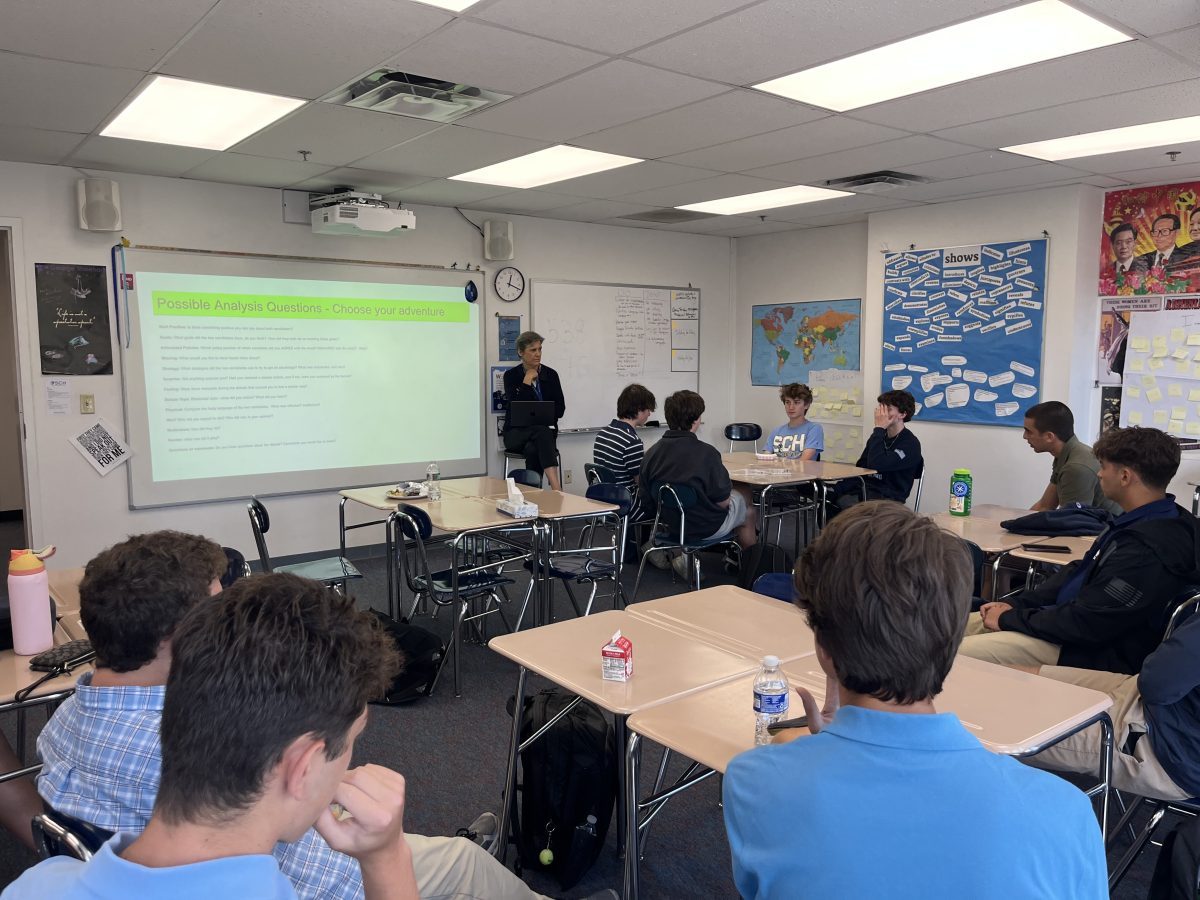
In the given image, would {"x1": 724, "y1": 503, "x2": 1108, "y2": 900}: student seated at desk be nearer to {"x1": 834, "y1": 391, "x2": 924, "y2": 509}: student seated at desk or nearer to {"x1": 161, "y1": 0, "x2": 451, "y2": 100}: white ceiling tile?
{"x1": 161, "y1": 0, "x2": 451, "y2": 100}: white ceiling tile

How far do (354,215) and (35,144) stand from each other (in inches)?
67.3

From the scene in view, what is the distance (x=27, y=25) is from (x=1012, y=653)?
3.87 metres

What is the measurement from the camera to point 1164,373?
18.3 feet

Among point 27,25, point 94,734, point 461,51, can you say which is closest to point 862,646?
point 94,734

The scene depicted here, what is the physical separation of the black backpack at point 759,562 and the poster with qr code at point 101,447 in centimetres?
390

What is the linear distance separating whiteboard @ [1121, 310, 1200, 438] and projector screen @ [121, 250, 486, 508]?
467cm

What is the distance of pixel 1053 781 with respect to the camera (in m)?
1.01

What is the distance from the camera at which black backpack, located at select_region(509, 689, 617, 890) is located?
2.38 m

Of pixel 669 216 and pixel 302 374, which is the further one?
pixel 669 216

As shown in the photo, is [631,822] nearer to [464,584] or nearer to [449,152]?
[464,584]

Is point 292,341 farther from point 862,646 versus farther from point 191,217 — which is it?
point 862,646

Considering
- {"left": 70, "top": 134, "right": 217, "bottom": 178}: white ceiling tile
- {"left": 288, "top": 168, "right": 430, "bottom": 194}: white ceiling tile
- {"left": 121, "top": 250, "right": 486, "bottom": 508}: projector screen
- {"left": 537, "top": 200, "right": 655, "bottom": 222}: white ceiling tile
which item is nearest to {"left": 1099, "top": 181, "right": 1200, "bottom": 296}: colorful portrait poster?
{"left": 537, "top": 200, "right": 655, "bottom": 222}: white ceiling tile

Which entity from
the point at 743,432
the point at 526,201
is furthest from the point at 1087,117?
the point at 743,432

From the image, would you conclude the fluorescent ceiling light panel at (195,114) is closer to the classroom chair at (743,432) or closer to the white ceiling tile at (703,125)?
the white ceiling tile at (703,125)
